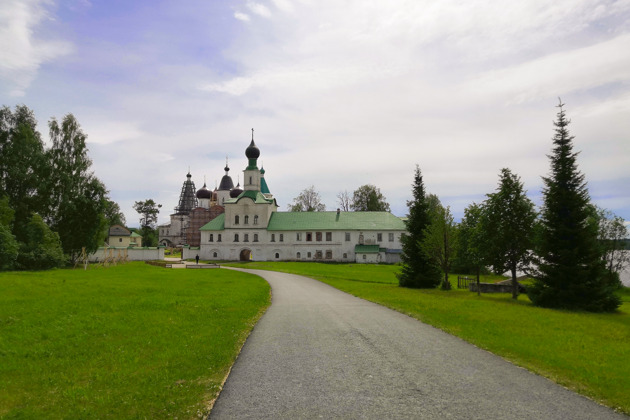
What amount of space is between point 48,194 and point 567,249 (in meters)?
46.6

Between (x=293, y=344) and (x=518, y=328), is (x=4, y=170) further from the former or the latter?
(x=518, y=328)

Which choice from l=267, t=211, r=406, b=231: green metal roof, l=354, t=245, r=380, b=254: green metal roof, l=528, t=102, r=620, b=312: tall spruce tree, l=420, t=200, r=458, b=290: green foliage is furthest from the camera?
l=267, t=211, r=406, b=231: green metal roof

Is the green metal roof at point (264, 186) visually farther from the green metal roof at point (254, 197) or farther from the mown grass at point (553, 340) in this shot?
the mown grass at point (553, 340)

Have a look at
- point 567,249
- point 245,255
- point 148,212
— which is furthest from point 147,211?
point 567,249

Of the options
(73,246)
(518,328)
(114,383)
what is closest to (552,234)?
(518,328)

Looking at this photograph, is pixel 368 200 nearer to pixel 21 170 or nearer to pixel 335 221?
pixel 335 221

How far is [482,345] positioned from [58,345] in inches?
445

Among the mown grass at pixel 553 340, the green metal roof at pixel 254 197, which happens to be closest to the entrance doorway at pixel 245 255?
the green metal roof at pixel 254 197

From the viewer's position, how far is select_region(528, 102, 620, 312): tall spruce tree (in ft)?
71.7

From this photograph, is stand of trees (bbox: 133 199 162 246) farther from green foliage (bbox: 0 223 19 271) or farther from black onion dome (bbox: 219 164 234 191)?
green foliage (bbox: 0 223 19 271)

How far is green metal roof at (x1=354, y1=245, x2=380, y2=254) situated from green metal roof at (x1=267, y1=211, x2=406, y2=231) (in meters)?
3.22

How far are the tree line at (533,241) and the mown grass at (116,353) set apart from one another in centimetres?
1627

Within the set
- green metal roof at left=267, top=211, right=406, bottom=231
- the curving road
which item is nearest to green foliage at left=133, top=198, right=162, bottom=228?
green metal roof at left=267, top=211, right=406, bottom=231

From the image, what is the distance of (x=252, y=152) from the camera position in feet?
252
